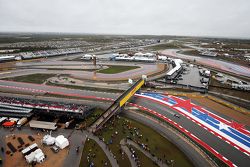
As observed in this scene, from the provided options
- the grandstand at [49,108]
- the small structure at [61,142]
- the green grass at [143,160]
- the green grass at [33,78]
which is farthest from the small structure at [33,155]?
the green grass at [33,78]

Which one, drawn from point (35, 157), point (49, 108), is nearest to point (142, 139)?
point (35, 157)

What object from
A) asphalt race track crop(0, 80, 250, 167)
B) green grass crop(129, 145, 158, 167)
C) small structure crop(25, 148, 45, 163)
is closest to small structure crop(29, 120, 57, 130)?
small structure crop(25, 148, 45, 163)

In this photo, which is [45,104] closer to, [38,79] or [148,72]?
[38,79]

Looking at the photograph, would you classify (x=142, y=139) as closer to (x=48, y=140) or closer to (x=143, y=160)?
(x=143, y=160)

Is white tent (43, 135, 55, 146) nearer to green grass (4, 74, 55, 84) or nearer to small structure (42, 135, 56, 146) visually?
small structure (42, 135, 56, 146)

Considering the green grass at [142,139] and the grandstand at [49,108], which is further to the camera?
the grandstand at [49,108]

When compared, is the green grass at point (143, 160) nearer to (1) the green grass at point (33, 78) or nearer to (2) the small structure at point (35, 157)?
(2) the small structure at point (35, 157)

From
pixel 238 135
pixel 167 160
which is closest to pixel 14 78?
pixel 167 160
